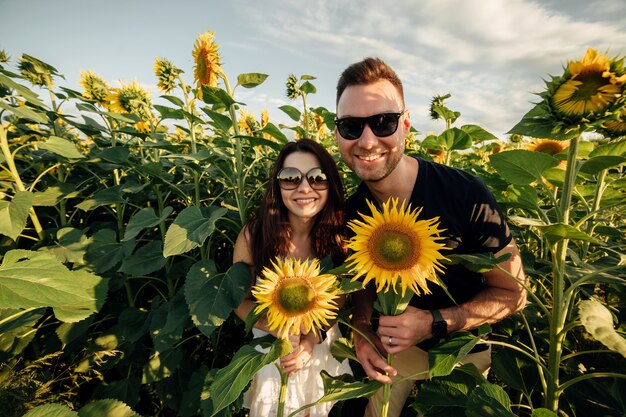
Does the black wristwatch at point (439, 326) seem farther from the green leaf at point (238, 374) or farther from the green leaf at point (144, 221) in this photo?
the green leaf at point (144, 221)

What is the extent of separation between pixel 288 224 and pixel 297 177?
1.06ft

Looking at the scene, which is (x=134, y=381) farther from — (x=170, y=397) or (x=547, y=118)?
(x=547, y=118)

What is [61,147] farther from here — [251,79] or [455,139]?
[455,139]

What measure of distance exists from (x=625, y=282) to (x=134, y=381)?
8.78 feet

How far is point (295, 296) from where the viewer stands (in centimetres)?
112

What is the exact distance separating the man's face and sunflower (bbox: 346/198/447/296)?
0.63m

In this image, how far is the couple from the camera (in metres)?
1.53

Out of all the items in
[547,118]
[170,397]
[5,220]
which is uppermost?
[547,118]

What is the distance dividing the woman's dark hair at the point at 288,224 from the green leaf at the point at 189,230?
315mm

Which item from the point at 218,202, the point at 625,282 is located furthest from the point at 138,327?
the point at 625,282

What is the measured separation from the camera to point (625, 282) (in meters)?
1.16

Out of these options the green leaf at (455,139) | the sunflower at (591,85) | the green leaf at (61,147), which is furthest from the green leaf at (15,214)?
the green leaf at (455,139)

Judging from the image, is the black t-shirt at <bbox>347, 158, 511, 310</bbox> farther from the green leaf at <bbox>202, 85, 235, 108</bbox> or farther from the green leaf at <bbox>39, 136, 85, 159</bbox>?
the green leaf at <bbox>39, 136, 85, 159</bbox>

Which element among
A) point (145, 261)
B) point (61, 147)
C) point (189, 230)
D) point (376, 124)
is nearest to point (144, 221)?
point (145, 261)
